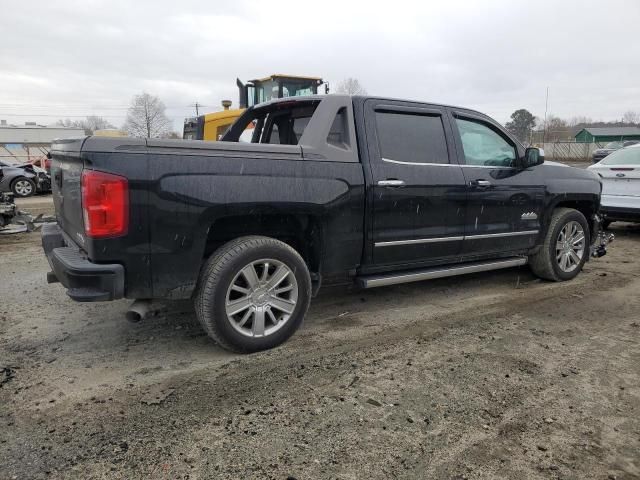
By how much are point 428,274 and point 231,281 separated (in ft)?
6.31

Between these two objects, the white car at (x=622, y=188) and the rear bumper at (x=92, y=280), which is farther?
the white car at (x=622, y=188)

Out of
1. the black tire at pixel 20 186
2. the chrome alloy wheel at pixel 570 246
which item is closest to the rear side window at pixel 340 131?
the chrome alloy wheel at pixel 570 246

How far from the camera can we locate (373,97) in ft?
13.9

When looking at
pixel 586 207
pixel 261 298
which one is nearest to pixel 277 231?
pixel 261 298

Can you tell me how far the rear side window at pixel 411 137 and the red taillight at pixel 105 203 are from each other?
6.92 feet

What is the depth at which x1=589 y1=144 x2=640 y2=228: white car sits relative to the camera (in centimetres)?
823

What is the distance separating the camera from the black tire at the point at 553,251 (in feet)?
18.2

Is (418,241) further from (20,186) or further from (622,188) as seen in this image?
(20,186)

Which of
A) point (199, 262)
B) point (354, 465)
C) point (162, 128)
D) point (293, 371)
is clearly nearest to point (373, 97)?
point (199, 262)

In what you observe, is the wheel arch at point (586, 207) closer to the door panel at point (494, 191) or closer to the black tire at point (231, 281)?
the door panel at point (494, 191)

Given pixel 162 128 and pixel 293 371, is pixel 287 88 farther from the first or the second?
pixel 162 128

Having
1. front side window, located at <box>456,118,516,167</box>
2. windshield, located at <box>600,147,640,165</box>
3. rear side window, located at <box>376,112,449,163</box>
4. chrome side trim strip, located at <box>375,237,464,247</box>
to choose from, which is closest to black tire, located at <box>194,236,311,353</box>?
chrome side trim strip, located at <box>375,237,464,247</box>

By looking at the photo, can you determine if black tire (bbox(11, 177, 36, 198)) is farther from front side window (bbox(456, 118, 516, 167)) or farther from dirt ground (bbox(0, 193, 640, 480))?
front side window (bbox(456, 118, 516, 167))

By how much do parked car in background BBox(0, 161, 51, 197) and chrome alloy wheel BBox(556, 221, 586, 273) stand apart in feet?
48.5
